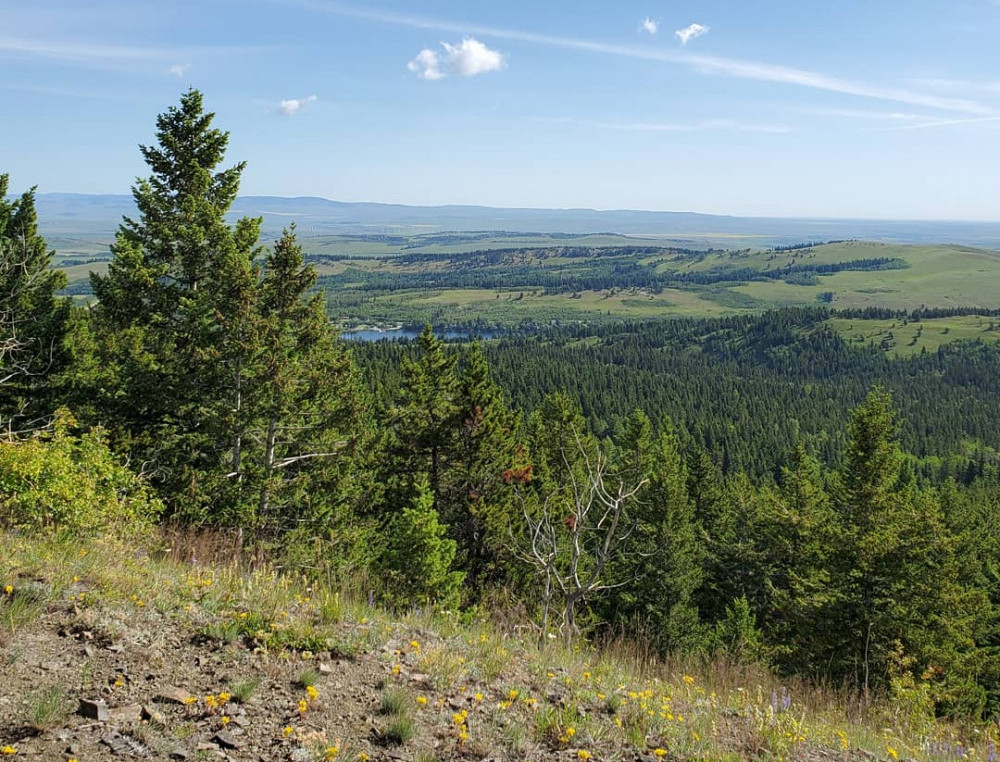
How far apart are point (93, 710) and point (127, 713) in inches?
10.0

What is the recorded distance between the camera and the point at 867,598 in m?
21.7

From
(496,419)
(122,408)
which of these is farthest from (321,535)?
(496,419)

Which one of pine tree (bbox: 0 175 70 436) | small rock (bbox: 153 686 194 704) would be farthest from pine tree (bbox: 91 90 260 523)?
small rock (bbox: 153 686 194 704)

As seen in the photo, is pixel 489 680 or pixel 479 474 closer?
pixel 489 680

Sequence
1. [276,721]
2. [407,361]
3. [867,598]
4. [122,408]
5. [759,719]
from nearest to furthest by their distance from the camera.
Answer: [276,721], [759,719], [122,408], [867,598], [407,361]

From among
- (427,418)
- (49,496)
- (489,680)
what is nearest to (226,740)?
(489,680)

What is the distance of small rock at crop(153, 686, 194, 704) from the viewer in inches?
202

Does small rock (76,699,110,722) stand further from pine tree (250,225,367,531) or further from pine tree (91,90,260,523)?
pine tree (250,225,367,531)

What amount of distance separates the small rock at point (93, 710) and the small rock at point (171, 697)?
38 cm

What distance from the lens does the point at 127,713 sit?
4863 mm

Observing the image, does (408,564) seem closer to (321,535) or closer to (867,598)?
(321,535)

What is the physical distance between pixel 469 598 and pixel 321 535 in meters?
7.88

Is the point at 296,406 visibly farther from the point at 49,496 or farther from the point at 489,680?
the point at 489,680

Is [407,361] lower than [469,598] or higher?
higher
